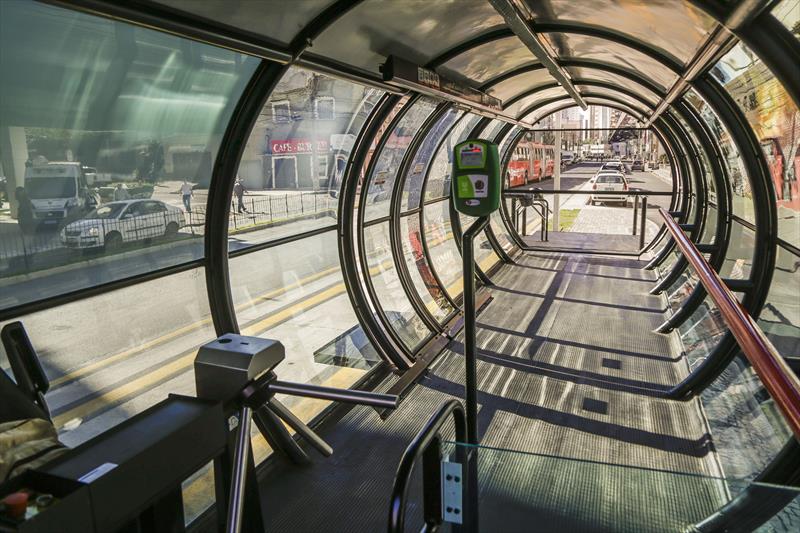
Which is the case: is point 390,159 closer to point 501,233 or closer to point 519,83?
point 519,83

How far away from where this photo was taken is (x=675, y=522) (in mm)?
2312

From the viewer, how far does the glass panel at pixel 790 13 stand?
9.18 ft

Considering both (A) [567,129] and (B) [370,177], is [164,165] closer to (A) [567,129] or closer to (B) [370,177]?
(B) [370,177]

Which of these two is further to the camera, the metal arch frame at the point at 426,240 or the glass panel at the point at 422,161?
the metal arch frame at the point at 426,240

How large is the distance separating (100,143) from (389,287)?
15.2 ft

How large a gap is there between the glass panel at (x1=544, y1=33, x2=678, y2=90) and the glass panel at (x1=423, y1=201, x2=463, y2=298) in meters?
3.82

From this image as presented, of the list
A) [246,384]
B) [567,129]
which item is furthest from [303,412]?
[567,129]

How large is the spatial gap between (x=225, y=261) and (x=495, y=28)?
2985 millimetres

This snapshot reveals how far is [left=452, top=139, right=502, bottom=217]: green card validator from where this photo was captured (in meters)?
3.88

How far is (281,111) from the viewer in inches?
212

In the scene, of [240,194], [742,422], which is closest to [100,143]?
[240,194]

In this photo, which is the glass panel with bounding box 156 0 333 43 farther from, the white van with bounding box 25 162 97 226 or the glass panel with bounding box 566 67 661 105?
the glass panel with bounding box 566 67 661 105

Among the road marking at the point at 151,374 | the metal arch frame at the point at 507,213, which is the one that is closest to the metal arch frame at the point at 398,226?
the road marking at the point at 151,374

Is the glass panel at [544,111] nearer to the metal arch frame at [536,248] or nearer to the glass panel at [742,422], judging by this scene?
the metal arch frame at [536,248]
